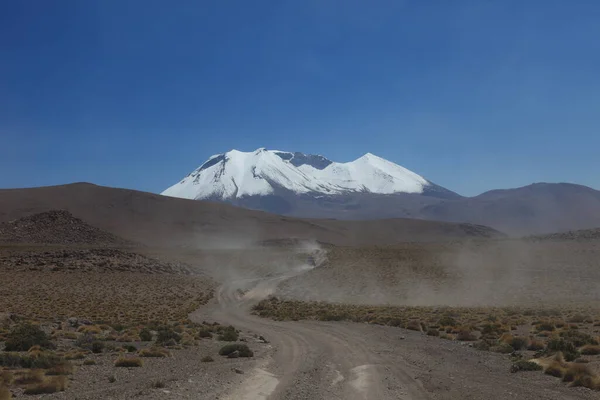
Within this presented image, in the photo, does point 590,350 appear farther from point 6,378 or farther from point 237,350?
point 6,378

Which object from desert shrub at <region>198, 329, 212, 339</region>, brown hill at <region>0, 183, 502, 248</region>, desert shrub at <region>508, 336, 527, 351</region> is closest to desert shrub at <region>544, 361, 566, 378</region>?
desert shrub at <region>508, 336, 527, 351</region>

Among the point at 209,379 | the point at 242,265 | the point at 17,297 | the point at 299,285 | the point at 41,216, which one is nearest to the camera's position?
the point at 209,379

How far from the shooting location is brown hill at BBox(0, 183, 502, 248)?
118125 mm

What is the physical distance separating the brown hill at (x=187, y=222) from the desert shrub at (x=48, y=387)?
9469 centimetres

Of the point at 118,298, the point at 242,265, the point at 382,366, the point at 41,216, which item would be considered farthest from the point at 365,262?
the point at 41,216

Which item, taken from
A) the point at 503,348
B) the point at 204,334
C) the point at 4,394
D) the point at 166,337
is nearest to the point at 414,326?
the point at 503,348

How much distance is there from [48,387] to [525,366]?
1195cm

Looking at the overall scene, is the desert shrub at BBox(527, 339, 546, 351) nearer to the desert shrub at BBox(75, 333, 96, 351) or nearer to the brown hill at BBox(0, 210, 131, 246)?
the desert shrub at BBox(75, 333, 96, 351)

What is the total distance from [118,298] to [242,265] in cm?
3031

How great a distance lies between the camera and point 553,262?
50.7 m

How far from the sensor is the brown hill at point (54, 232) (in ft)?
256

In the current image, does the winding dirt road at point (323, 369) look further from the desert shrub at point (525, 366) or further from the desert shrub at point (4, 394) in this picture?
the desert shrub at point (4, 394)

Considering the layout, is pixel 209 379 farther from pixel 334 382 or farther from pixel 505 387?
pixel 505 387

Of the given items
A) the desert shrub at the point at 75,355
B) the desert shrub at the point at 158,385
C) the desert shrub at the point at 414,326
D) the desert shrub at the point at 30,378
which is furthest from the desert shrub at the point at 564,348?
the desert shrub at the point at 75,355
